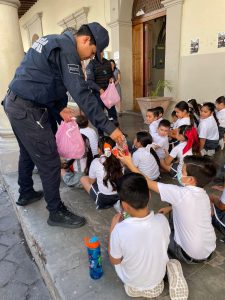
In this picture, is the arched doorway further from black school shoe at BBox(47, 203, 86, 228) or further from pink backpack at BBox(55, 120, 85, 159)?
black school shoe at BBox(47, 203, 86, 228)

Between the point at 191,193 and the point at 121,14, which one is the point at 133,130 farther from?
the point at 191,193

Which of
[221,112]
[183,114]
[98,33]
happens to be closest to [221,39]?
[221,112]

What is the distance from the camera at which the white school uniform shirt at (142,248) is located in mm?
1258

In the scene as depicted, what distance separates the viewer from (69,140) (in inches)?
95.3

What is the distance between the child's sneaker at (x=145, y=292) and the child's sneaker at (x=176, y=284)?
0.21ft

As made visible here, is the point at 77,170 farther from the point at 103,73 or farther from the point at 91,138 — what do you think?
the point at 103,73

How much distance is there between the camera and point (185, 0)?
4.64 meters

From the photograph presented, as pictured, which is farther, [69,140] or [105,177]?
[69,140]

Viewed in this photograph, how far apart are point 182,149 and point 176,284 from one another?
1651 millimetres

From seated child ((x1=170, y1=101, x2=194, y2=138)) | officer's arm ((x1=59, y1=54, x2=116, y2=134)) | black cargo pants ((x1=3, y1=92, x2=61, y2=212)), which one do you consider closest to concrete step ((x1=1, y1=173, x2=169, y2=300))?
black cargo pants ((x1=3, y1=92, x2=61, y2=212))

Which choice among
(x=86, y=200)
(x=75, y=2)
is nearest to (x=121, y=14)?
(x=75, y=2)

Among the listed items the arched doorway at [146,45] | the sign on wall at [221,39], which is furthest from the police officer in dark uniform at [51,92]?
the arched doorway at [146,45]

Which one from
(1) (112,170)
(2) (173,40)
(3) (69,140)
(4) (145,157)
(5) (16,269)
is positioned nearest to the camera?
(5) (16,269)

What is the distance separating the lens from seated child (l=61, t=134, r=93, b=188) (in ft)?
8.78
